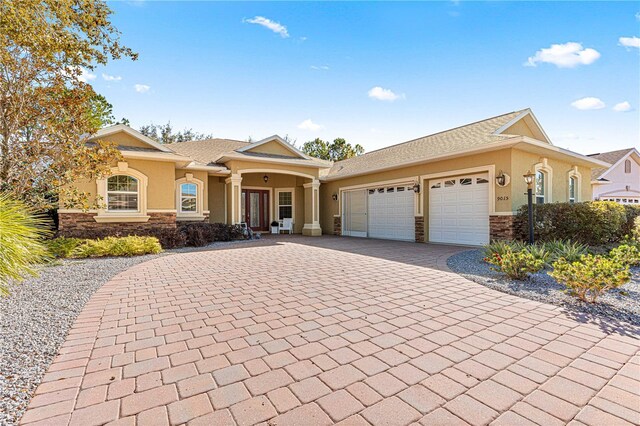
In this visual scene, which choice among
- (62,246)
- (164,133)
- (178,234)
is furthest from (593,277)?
(164,133)

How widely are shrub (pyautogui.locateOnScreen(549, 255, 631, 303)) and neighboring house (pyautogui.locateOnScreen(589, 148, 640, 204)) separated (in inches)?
790

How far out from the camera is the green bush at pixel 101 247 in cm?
822

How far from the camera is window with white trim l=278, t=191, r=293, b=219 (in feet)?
55.0

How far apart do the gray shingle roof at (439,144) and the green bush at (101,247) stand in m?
8.79

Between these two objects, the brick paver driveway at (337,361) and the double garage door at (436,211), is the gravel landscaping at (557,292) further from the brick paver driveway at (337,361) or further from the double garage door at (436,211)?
the double garage door at (436,211)

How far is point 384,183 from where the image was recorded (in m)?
13.3

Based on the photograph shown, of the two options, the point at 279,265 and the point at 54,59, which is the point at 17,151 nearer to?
the point at 54,59

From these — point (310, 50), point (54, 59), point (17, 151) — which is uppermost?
point (310, 50)

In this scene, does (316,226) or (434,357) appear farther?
(316,226)

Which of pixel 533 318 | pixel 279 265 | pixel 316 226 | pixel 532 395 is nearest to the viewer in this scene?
pixel 532 395


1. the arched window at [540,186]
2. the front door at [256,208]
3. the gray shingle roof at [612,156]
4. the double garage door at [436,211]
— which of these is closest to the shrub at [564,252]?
the double garage door at [436,211]

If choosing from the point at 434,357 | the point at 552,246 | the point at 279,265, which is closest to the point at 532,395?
the point at 434,357

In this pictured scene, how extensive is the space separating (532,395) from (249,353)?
219 centimetres

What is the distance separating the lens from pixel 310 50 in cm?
1034
